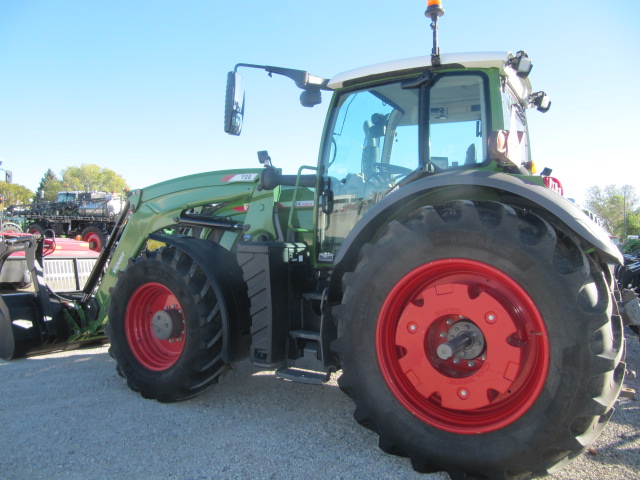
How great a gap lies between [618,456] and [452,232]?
5.06ft

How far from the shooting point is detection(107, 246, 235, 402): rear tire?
11.4ft

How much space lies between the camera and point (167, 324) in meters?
3.67

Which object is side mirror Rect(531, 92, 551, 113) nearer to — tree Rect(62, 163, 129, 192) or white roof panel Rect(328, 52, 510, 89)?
white roof panel Rect(328, 52, 510, 89)

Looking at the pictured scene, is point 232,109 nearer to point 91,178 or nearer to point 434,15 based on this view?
point 434,15

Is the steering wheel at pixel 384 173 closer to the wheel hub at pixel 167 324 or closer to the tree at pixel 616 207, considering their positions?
the wheel hub at pixel 167 324

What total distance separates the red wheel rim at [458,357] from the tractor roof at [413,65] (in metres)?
1.29

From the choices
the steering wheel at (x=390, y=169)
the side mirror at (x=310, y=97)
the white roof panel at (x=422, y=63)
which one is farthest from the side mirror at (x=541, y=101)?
the side mirror at (x=310, y=97)

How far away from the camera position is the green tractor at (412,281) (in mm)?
2225

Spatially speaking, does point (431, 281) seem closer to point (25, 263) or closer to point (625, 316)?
point (625, 316)

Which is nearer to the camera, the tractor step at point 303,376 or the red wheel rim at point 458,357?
the red wheel rim at point 458,357

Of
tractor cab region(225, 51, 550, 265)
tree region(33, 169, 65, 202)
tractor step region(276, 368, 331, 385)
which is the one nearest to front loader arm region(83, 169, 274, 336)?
tractor cab region(225, 51, 550, 265)

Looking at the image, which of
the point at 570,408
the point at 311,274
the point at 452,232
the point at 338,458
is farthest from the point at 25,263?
the point at 570,408

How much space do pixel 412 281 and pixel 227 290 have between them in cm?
147

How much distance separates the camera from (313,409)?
343 cm
